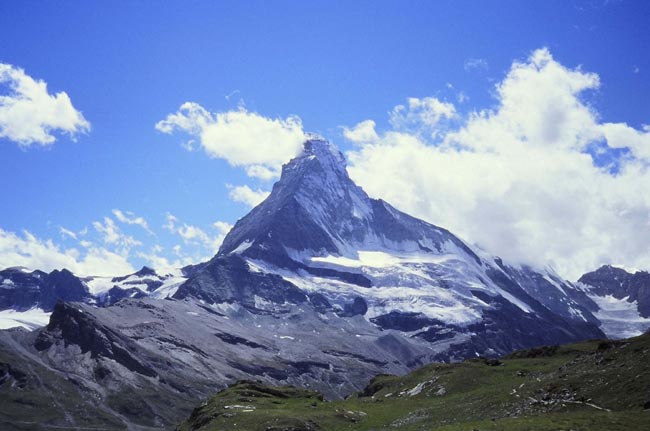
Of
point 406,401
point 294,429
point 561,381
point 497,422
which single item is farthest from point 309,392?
point 497,422

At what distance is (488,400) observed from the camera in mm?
94938

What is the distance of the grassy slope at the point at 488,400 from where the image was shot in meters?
71.7

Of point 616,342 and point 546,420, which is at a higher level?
point 616,342

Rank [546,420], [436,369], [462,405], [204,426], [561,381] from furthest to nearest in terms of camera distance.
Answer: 1. [436,369]
2. [204,426]
3. [462,405]
4. [561,381]
5. [546,420]

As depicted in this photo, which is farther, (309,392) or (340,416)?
(309,392)

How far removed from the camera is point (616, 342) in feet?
419

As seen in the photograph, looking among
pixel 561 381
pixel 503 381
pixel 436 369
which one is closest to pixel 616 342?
pixel 503 381

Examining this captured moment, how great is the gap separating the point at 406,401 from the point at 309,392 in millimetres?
49633

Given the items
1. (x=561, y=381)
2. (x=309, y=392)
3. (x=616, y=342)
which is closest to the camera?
(x=561, y=381)

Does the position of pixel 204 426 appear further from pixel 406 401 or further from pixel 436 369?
pixel 436 369

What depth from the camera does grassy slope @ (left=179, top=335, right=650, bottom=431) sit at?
7169 centimetres

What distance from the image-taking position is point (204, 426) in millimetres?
119500

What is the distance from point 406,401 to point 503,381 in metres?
16.6

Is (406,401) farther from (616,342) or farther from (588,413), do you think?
(588,413)
